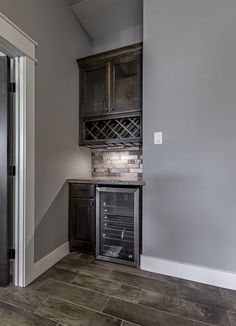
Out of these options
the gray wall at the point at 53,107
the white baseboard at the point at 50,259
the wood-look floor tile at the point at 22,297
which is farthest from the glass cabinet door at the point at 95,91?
the wood-look floor tile at the point at 22,297

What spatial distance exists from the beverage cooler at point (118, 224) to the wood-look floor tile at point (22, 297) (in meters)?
0.75

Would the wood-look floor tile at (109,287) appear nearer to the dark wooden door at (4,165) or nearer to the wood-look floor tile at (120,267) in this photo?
the wood-look floor tile at (120,267)

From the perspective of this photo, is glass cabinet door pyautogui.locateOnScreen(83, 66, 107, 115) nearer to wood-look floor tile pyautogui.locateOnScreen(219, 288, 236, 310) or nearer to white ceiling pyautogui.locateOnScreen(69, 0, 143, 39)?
white ceiling pyautogui.locateOnScreen(69, 0, 143, 39)

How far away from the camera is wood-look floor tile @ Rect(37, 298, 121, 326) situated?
125 centimetres

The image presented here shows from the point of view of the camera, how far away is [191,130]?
1.81m

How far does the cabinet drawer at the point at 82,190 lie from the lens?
85.6 inches

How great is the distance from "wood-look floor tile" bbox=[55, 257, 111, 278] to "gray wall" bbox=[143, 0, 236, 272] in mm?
497

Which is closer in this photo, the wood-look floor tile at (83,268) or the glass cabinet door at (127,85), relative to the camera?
the wood-look floor tile at (83,268)

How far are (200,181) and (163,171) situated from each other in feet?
1.20

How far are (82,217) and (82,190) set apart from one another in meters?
0.33

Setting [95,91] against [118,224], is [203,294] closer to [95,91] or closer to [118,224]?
[118,224]

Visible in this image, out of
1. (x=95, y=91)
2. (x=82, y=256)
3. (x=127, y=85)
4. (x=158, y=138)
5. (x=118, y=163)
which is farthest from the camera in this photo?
(x=118, y=163)

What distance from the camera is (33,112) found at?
5.71 ft

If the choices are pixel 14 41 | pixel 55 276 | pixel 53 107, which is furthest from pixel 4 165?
pixel 55 276
